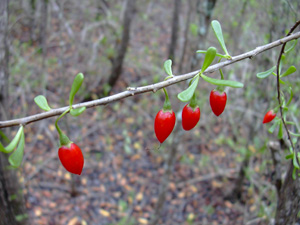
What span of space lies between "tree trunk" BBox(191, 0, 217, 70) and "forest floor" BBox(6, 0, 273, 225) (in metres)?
0.93

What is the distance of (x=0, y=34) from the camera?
210 cm

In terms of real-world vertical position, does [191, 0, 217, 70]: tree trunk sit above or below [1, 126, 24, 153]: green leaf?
above

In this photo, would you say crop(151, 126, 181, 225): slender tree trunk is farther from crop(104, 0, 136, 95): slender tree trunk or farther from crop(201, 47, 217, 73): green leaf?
crop(104, 0, 136, 95): slender tree trunk

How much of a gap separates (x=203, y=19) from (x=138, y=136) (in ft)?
11.0

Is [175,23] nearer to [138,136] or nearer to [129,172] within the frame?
[138,136]

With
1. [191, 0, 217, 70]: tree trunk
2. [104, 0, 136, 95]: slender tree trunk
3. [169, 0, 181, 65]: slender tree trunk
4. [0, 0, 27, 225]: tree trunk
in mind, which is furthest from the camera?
[169, 0, 181, 65]: slender tree trunk

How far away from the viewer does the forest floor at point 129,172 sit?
436 cm

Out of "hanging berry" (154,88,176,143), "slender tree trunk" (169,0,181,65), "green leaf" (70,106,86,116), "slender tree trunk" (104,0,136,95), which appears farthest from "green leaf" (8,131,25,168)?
"slender tree trunk" (169,0,181,65)

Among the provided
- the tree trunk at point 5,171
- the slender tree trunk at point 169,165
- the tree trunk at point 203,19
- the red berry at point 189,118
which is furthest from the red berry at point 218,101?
the slender tree trunk at point 169,165

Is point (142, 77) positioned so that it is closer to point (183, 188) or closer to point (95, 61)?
point (95, 61)

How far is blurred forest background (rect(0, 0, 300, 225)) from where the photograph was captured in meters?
3.82

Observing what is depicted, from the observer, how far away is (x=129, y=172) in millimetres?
5129

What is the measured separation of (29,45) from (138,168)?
456 cm

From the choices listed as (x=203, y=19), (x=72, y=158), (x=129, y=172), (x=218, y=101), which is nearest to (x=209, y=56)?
(x=218, y=101)
